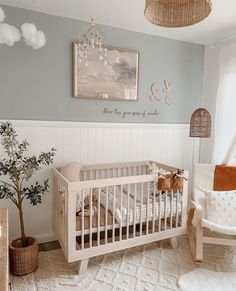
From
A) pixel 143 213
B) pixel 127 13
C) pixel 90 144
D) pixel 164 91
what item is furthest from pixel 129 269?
pixel 127 13

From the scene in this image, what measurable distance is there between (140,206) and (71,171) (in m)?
0.76

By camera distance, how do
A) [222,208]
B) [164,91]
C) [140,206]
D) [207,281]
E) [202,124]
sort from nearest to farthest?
[207,281] → [140,206] → [222,208] → [202,124] → [164,91]

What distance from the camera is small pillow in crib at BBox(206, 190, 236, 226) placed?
7.73ft

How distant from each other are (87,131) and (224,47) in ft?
6.48

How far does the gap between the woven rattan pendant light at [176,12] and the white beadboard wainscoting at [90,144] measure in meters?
1.45

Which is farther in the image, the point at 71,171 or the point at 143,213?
the point at 71,171

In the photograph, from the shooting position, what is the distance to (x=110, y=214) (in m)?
2.20

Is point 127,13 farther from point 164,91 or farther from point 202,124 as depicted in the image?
point 202,124

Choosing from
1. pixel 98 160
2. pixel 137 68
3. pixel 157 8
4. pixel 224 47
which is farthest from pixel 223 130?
pixel 157 8

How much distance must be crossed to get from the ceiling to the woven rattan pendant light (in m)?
0.77

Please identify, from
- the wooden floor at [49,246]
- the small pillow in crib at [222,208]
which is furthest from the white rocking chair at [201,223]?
the wooden floor at [49,246]

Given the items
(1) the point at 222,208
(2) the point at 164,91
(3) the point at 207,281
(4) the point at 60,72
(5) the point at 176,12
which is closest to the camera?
(5) the point at 176,12

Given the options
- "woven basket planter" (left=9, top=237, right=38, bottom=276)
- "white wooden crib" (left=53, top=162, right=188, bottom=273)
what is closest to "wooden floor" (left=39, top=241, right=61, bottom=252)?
"white wooden crib" (left=53, top=162, right=188, bottom=273)

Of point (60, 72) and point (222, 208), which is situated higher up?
point (60, 72)
